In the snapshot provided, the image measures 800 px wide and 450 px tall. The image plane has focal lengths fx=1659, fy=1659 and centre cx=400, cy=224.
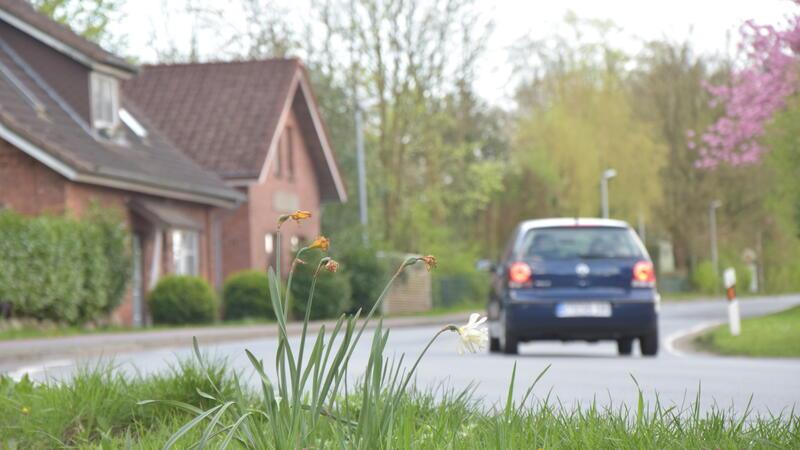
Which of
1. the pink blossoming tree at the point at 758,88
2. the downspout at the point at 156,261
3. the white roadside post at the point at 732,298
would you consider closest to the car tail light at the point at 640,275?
the white roadside post at the point at 732,298

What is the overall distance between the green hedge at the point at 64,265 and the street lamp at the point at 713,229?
45294 mm

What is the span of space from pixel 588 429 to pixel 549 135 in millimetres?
60540

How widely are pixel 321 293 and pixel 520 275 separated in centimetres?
2198

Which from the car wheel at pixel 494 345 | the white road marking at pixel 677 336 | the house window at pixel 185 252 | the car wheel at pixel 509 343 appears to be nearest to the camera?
the car wheel at pixel 509 343

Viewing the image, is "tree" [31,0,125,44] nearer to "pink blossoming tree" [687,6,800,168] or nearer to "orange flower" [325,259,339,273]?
"pink blossoming tree" [687,6,800,168]

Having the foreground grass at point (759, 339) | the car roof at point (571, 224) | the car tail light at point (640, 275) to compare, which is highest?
the car roof at point (571, 224)

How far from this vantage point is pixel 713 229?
7494 cm

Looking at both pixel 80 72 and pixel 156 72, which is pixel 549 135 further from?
pixel 80 72

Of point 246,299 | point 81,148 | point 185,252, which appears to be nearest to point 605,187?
point 185,252

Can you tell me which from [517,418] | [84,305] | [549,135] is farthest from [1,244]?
[549,135]

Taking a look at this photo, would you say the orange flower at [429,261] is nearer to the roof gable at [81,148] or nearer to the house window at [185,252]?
the roof gable at [81,148]

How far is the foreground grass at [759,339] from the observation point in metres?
20.8

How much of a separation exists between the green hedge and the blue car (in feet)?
38.8

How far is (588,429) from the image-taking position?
629cm
